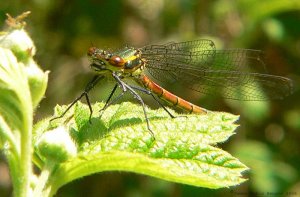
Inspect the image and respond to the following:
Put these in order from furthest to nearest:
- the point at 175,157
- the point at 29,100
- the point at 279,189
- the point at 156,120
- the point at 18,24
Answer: the point at 279,189 → the point at 156,120 → the point at 175,157 → the point at 18,24 → the point at 29,100

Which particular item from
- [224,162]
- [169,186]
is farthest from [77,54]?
[224,162]

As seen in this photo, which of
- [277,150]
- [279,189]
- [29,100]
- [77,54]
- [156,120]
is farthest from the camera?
[77,54]

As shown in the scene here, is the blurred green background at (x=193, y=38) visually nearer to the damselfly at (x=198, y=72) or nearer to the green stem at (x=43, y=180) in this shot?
the damselfly at (x=198, y=72)

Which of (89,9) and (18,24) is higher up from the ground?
(89,9)

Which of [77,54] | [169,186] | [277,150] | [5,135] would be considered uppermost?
[77,54]

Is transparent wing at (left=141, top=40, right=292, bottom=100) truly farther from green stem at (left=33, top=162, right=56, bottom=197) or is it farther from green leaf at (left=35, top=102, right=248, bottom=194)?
green stem at (left=33, top=162, right=56, bottom=197)

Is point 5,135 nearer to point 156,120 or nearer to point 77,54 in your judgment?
point 156,120

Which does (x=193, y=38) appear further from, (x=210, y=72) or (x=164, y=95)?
(x=164, y=95)
